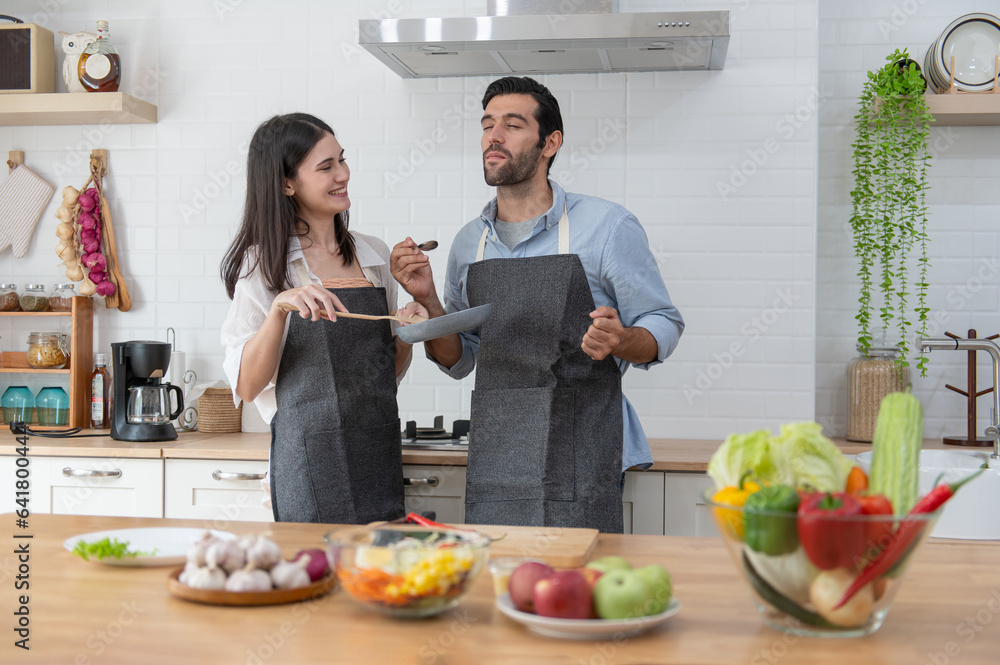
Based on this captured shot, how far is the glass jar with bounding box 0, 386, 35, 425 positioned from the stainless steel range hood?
6.13ft

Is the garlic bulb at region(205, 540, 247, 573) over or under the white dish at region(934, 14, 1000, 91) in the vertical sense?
under

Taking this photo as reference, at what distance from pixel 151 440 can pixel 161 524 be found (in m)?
1.42

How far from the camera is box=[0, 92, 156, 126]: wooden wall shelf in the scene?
334 cm

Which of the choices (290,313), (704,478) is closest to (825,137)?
(704,478)

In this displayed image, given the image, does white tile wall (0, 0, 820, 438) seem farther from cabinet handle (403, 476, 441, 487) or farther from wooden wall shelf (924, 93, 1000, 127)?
cabinet handle (403, 476, 441, 487)

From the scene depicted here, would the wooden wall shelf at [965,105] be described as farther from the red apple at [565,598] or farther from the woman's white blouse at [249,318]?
the red apple at [565,598]

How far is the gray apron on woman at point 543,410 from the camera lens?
2.34m

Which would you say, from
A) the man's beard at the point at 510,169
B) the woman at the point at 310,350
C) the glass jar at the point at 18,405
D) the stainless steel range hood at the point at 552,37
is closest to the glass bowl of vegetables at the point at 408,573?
the woman at the point at 310,350

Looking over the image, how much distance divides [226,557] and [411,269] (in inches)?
50.8

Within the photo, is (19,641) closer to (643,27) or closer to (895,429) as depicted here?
(895,429)

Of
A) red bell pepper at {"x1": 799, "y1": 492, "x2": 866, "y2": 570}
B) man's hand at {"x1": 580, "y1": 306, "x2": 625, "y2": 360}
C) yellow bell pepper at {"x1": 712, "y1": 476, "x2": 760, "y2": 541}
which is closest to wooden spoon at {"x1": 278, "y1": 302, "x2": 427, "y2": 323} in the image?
man's hand at {"x1": 580, "y1": 306, "x2": 625, "y2": 360}

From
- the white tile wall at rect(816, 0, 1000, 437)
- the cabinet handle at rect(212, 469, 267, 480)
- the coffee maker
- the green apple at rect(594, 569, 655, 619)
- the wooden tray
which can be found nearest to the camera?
the green apple at rect(594, 569, 655, 619)

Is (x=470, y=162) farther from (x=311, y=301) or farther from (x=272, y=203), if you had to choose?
(x=311, y=301)

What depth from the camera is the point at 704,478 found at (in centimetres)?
273
